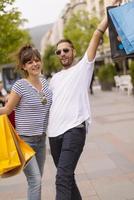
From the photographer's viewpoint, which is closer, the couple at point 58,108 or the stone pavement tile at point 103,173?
the couple at point 58,108

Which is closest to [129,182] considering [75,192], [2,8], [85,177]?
[85,177]

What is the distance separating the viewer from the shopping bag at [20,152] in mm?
4086

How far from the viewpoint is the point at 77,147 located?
420cm

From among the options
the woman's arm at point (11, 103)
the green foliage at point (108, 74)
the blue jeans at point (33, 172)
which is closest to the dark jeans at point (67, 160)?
the blue jeans at point (33, 172)

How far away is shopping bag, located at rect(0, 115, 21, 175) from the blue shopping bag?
3.73 feet

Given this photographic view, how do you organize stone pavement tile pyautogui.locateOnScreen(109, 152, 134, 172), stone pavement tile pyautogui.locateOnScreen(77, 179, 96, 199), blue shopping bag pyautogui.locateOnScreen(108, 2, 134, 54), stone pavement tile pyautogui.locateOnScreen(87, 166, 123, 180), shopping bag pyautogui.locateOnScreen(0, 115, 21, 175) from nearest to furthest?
blue shopping bag pyautogui.locateOnScreen(108, 2, 134, 54), shopping bag pyautogui.locateOnScreen(0, 115, 21, 175), stone pavement tile pyautogui.locateOnScreen(77, 179, 96, 199), stone pavement tile pyautogui.locateOnScreen(87, 166, 123, 180), stone pavement tile pyautogui.locateOnScreen(109, 152, 134, 172)

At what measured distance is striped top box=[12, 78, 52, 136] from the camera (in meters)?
4.26

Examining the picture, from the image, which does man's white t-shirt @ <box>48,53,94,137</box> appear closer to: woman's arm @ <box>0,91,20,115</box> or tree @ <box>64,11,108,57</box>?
woman's arm @ <box>0,91,20,115</box>

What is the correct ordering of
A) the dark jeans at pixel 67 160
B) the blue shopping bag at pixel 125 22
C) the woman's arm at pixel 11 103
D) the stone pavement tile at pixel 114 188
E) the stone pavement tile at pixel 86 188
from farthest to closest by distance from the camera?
the stone pavement tile at pixel 86 188 < the stone pavement tile at pixel 114 188 < the woman's arm at pixel 11 103 < the dark jeans at pixel 67 160 < the blue shopping bag at pixel 125 22

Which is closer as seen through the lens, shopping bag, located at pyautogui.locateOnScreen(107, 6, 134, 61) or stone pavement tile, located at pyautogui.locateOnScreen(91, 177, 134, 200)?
shopping bag, located at pyautogui.locateOnScreen(107, 6, 134, 61)

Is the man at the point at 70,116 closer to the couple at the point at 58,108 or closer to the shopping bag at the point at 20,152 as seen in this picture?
the couple at the point at 58,108

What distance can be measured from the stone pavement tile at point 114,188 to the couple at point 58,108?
1.30 meters

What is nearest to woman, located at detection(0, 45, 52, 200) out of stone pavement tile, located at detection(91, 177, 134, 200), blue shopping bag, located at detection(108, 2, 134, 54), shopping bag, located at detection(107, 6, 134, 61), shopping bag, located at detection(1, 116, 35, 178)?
shopping bag, located at detection(1, 116, 35, 178)

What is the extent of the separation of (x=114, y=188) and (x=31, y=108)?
215cm
